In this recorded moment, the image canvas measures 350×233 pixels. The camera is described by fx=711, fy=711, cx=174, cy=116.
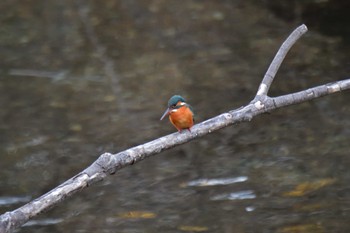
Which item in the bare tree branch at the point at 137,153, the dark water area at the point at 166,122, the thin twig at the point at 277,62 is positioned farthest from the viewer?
the dark water area at the point at 166,122

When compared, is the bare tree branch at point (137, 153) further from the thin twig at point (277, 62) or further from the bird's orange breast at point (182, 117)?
the bird's orange breast at point (182, 117)

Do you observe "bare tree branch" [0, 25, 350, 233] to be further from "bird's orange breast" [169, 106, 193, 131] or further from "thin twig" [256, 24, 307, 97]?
"bird's orange breast" [169, 106, 193, 131]

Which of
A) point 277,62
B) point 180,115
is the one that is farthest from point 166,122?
point 277,62

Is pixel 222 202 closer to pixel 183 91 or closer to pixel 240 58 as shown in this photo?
pixel 183 91

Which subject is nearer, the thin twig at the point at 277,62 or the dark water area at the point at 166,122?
the thin twig at the point at 277,62

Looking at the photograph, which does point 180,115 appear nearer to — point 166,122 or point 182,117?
point 182,117

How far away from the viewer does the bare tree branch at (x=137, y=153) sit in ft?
9.48

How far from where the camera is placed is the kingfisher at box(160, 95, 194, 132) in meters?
3.69

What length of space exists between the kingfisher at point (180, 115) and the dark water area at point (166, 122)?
130 centimetres

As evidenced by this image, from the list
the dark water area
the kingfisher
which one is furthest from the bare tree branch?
the dark water area

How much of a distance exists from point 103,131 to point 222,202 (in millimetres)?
1586

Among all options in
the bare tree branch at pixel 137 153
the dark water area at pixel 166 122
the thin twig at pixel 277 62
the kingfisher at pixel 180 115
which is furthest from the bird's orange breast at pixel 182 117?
the dark water area at pixel 166 122

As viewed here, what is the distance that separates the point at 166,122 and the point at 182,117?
2.70m

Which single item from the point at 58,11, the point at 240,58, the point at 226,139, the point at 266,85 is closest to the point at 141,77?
the point at 240,58
